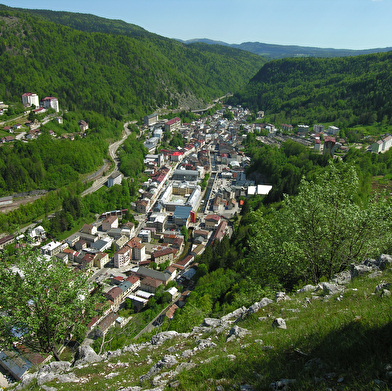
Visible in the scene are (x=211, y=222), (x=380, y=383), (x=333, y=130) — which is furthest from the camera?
(x=333, y=130)

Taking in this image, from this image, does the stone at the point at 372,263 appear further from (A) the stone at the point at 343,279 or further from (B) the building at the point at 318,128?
(B) the building at the point at 318,128

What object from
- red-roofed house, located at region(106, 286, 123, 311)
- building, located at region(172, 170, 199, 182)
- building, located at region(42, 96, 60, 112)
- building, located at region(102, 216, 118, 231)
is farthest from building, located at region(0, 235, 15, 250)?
building, located at region(42, 96, 60, 112)

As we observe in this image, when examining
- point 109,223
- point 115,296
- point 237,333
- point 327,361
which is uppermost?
point 327,361

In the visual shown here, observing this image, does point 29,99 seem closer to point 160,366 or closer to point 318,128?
point 318,128

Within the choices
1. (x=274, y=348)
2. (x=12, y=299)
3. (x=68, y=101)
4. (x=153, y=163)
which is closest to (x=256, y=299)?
(x=274, y=348)

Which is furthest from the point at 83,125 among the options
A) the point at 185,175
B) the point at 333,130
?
the point at 333,130

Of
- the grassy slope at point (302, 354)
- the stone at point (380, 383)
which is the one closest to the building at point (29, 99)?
the grassy slope at point (302, 354)
